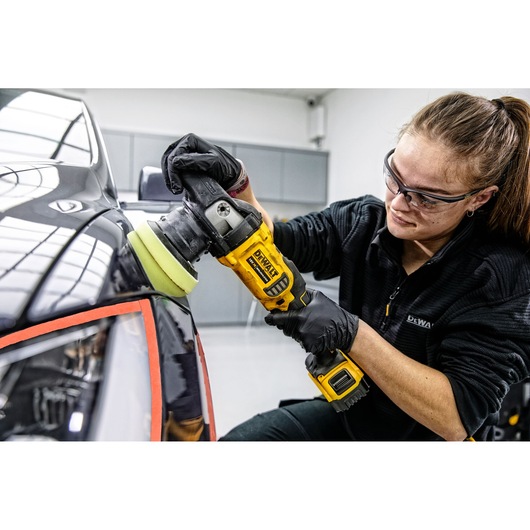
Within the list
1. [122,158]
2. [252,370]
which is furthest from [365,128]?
[252,370]

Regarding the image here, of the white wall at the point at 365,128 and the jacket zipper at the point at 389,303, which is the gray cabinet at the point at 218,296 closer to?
the jacket zipper at the point at 389,303

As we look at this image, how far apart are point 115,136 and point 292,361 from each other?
1.13 meters

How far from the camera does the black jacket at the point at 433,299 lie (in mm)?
651

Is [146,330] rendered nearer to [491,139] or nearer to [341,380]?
[341,380]

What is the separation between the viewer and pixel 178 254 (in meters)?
0.56

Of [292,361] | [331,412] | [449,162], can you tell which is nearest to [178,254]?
[449,162]

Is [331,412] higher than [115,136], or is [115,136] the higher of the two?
[115,136]

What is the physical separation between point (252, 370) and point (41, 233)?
119cm

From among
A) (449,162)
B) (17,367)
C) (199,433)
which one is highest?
(449,162)

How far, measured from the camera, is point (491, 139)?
63 centimetres

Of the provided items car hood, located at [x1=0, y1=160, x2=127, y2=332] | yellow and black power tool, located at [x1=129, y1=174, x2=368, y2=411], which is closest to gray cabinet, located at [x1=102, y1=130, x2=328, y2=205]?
car hood, located at [x1=0, y1=160, x2=127, y2=332]

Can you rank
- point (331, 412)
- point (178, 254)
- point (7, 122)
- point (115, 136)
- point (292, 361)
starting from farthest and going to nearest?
point (292, 361)
point (115, 136)
point (331, 412)
point (7, 122)
point (178, 254)

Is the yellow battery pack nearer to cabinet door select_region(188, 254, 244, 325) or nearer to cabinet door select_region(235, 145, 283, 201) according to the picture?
cabinet door select_region(188, 254, 244, 325)
